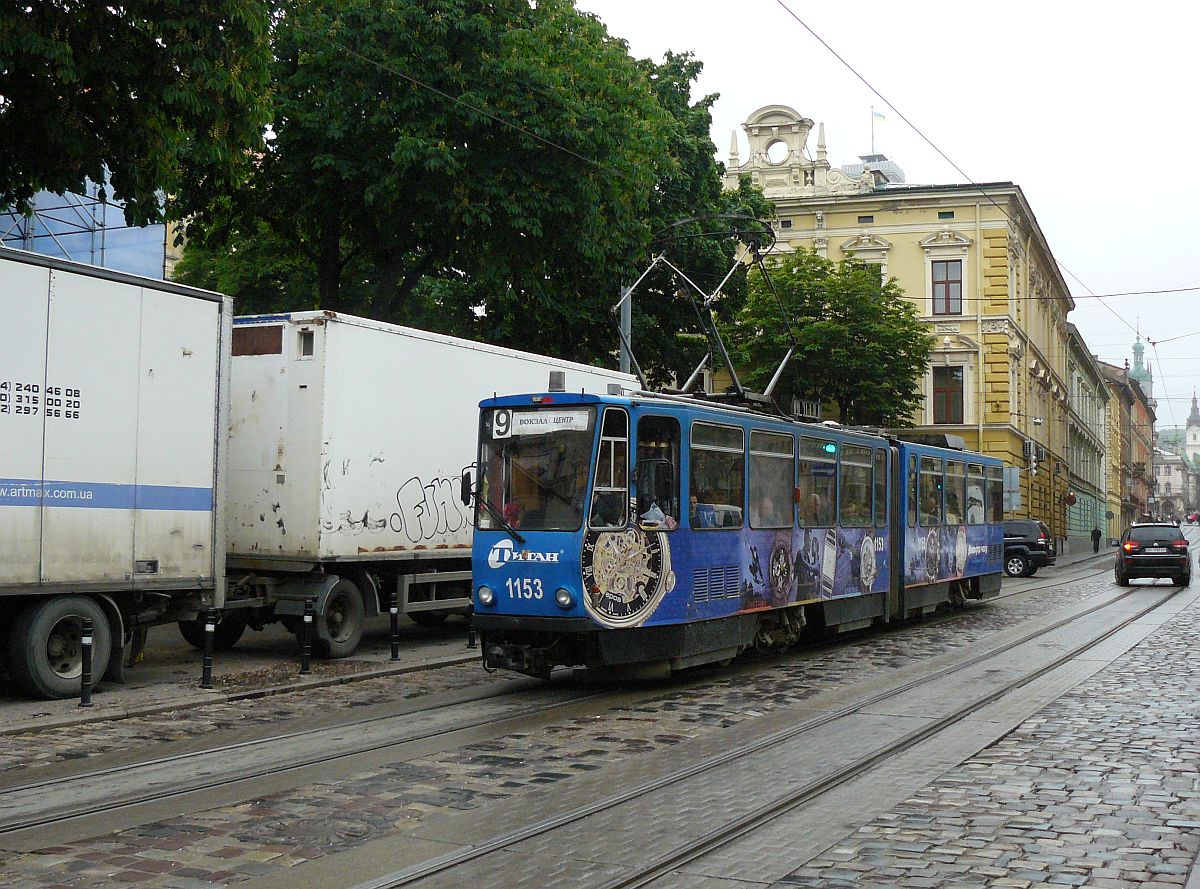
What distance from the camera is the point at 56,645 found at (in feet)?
38.8

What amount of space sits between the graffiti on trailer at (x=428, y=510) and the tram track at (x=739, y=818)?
247 inches

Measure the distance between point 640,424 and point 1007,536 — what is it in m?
29.7

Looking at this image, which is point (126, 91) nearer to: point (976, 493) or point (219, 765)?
point (219, 765)

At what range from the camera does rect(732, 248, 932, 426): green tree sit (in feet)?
139

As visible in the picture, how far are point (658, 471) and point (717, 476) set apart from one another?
48.3 inches

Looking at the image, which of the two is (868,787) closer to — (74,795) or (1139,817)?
(1139,817)

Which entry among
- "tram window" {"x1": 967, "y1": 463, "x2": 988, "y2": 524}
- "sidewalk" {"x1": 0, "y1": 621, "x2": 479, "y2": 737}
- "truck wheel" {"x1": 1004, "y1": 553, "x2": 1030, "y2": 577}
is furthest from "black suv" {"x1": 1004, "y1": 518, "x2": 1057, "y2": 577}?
"sidewalk" {"x1": 0, "y1": 621, "x2": 479, "y2": 737}

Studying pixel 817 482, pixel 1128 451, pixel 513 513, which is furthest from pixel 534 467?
pixel 1128 451

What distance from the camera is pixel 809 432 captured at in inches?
616

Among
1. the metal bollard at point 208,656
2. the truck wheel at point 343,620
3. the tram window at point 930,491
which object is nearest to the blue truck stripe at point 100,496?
the metal bollard at point 208,656

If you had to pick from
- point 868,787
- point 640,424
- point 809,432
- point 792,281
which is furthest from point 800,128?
point 868,787

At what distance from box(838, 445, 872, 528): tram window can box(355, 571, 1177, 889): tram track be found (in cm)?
320

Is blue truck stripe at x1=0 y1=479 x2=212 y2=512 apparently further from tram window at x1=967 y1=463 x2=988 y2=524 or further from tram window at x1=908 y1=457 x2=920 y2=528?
tram window at x1=967 y1=463 x2=988 y2=524

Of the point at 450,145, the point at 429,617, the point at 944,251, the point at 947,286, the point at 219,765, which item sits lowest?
the point at 219,765
